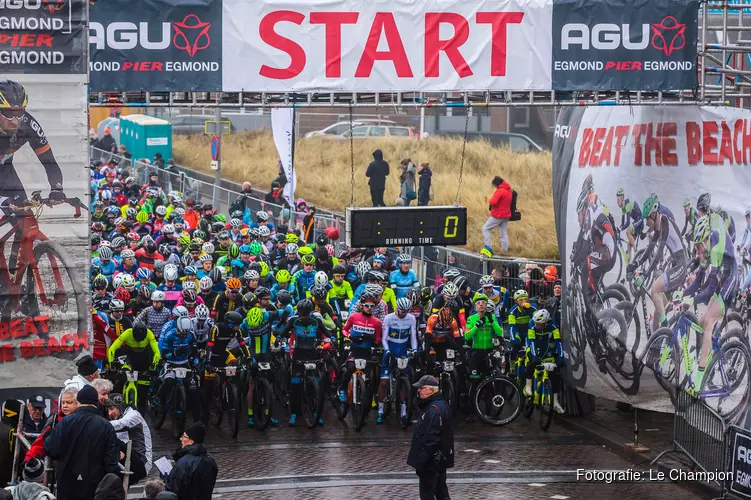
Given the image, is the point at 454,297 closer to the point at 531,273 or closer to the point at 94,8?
the point at 531,273

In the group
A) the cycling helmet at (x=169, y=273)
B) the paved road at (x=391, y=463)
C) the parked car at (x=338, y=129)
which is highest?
the parked car at (x=338, y=129)

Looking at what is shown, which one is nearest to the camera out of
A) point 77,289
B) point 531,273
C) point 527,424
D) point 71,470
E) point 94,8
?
point 71,470

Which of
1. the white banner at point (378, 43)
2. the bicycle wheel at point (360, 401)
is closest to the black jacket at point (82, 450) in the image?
the white banner at point (378, 43)

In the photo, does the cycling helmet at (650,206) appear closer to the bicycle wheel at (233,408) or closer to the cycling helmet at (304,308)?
the cycling helmet at (304,308)

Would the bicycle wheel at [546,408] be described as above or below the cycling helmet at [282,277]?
below

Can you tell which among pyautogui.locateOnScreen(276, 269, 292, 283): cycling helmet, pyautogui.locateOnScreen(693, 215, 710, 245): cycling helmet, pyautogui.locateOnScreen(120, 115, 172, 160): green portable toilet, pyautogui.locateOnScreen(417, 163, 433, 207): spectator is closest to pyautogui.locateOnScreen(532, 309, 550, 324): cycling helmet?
pyautogui.locateOnScreen(693, 215, 710, 245): cycling helmet

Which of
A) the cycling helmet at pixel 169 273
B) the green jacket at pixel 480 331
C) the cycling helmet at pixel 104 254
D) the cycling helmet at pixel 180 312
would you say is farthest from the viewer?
the cycling helmet at pixel 104 254

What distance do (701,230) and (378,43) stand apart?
15.3ft

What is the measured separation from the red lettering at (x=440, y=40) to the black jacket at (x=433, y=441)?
218 inches

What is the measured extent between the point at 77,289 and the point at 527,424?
24.8ft

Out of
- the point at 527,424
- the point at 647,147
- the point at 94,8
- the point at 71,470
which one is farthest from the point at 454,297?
the point at 71,470

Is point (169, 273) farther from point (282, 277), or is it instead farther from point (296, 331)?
point (296, 331)

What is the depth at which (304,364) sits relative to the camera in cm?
1756

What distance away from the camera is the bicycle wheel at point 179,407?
16.8 m
